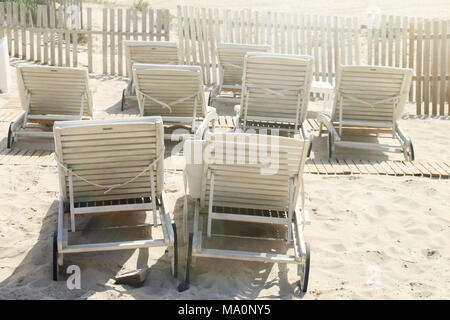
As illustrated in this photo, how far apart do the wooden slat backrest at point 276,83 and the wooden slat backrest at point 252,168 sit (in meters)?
2.92

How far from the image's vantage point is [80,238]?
191 inches

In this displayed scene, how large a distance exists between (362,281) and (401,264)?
451 millimetres

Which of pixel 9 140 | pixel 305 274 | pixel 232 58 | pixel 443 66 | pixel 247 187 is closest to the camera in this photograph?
pixel 305 274

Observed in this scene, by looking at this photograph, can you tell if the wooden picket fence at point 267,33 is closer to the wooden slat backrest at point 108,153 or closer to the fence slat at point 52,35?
the fence slat at point 52,35

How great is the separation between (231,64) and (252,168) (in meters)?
5.31

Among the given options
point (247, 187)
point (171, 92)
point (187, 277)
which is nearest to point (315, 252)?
point (247, 187)

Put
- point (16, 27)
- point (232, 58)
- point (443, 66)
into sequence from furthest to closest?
point (16, 27) → point (443, 66) → point (232, 58)

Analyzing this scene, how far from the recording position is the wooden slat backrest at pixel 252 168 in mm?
4387

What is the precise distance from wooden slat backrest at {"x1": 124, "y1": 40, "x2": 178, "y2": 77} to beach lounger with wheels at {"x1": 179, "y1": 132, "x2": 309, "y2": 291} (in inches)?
177

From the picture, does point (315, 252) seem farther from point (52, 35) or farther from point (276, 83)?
point (52, 35)

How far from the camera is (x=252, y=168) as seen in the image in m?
4.57

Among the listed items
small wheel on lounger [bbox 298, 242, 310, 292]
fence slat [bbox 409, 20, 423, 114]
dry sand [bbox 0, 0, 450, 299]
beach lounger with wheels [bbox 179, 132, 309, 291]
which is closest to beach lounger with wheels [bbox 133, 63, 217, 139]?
dry sand [bbox 0, 0, 450, 299]

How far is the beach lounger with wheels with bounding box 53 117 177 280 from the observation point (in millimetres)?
4371

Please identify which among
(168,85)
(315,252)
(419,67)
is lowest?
(315,252)
